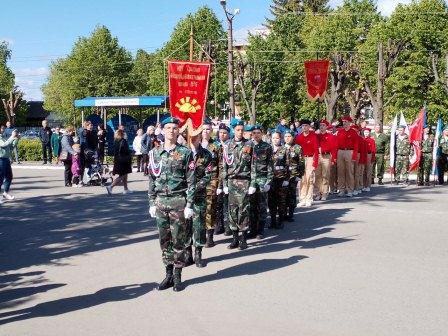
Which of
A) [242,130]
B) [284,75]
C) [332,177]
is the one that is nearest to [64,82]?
[284,75]

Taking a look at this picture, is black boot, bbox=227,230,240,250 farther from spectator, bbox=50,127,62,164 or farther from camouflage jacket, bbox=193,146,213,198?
spectator, bbox=50,127,62,164

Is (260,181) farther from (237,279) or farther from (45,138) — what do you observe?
(45,138)

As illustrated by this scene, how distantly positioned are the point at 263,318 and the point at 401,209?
8.30m

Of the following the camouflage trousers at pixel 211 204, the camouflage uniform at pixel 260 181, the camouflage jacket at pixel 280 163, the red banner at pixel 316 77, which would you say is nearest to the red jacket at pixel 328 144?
the camouflage jacket at pixel 280 163

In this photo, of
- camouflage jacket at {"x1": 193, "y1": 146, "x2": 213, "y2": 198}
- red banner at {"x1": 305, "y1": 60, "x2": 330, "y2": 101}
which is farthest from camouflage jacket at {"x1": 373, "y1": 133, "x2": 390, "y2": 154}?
camouflage jacket at {"x1": 193, "y1": 146, "x2": 213, "y2": 198}

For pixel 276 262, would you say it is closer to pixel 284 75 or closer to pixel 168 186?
pixel 168 186

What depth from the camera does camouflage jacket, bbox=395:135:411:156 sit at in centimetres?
1881

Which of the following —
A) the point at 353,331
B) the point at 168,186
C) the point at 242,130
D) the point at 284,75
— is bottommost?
the point at 353,331

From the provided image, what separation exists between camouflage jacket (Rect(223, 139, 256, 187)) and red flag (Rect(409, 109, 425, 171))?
1083 cm

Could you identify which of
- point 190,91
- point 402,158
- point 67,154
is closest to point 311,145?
point 190,91

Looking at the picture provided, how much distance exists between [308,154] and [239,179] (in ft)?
15.5

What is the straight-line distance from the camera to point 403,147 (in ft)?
62.0

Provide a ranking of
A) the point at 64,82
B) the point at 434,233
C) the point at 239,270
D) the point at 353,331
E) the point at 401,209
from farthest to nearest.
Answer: the point at 64,82, the point at 401,209, the point at 434,233, the point at 239,270, the point at 353,331

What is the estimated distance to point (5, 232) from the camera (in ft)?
34.7
